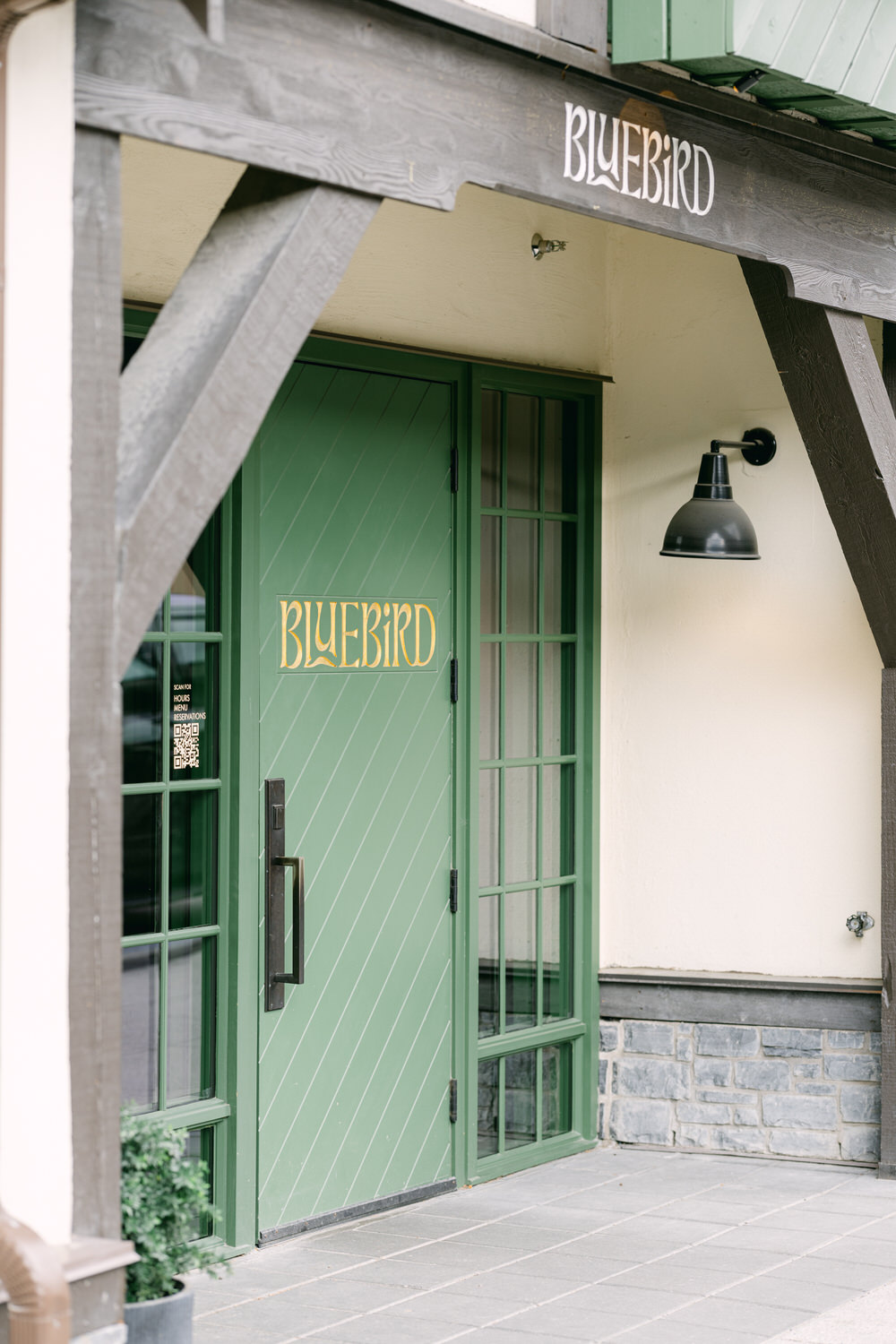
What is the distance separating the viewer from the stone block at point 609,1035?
21.9 feet

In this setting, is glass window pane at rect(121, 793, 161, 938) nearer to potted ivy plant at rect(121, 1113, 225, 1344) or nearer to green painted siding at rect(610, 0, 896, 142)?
potted ivy plant at rect(121, 1113, 225, 1344)

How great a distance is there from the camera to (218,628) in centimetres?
523

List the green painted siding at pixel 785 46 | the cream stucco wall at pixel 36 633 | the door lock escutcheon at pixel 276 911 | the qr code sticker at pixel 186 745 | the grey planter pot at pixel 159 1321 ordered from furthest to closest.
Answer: the door lock escutcheon at pixel 276 911, the qr code sticker at pixel 186 745, the green painted siding at pixel 785 46, the grey planter pot at pixel 159 1321, the cream stucco wall at pixel 36 633

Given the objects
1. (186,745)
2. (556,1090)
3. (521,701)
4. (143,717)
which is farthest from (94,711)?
(556,1090)

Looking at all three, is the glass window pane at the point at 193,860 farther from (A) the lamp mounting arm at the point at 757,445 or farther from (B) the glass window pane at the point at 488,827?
(A) the lamp mounting arm at the point at 757,445

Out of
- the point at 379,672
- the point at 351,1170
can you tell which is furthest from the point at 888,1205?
the point at 379,672

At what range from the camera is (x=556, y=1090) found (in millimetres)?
6613

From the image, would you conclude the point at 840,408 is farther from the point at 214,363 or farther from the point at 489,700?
the point at 214,363

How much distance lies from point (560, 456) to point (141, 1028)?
9.09 feet

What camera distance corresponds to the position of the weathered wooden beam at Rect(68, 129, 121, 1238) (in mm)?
3158

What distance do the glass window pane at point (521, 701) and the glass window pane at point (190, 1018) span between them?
5.28 feet

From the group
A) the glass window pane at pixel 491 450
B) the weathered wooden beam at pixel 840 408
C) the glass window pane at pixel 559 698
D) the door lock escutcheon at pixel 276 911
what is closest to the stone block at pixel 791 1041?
the glass window pane at pixel 559 698

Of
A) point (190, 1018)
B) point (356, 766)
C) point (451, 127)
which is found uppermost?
point (451, 127)

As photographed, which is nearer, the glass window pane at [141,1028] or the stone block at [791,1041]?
the glass window pane at [141,1028]
